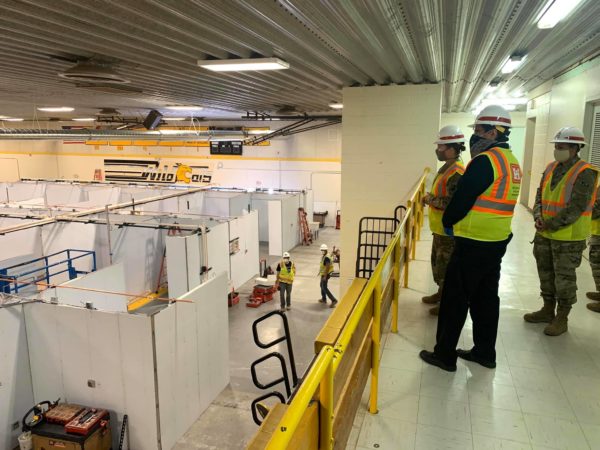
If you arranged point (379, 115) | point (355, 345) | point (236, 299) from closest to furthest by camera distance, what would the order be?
point (355, 345)
point (379, 115)
point (236, 299)

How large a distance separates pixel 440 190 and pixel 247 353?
661 cm

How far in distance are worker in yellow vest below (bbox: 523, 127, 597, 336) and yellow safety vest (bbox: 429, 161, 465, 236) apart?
0.81 m

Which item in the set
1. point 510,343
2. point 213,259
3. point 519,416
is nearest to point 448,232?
point 510,343

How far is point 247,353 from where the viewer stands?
9531 mm

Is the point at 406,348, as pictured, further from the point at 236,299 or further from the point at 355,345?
the point at 236,299

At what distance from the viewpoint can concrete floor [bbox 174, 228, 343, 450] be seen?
690 centimetres

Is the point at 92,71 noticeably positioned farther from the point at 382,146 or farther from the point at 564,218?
the point at 564,218

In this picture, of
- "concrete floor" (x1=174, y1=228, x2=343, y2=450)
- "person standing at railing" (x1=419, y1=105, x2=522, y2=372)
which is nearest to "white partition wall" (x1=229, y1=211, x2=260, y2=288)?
"concrete floor" (x1=174, y1=228, x2=343, y2=450)

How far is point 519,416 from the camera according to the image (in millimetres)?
2873

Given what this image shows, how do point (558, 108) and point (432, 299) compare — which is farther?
point (558, 108)

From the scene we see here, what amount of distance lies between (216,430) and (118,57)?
5.94 metres

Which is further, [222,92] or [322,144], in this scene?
[322,144]

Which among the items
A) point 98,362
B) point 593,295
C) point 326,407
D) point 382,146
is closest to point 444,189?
point 593,295

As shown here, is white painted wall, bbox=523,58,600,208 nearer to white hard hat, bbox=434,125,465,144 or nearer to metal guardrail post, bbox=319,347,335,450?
white hard hat, bbox=434,125,465,144
